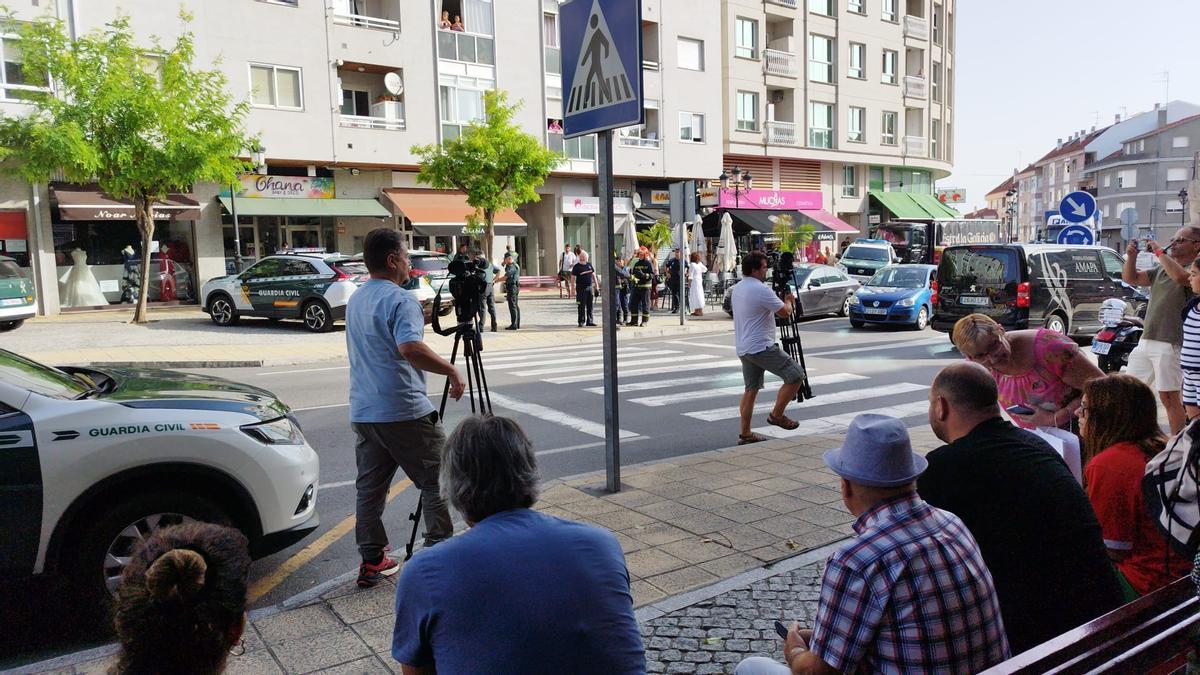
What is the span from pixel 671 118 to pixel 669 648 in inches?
1339

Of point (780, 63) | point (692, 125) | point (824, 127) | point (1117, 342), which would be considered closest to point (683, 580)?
point (1117, 342)

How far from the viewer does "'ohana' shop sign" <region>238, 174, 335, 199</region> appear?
26.1 m

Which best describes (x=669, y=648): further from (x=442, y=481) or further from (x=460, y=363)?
(x=460, y=363)

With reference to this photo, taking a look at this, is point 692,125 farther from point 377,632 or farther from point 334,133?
point 377,632

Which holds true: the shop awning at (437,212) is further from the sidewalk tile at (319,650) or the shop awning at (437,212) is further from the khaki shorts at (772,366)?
the sidewalk tile at (319,650)

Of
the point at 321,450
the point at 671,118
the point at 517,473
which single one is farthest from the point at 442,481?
the point at 671,118

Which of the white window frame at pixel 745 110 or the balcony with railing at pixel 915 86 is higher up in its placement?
the balcony with railing at pixel 915 86

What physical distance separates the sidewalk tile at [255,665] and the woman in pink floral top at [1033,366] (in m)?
3.86

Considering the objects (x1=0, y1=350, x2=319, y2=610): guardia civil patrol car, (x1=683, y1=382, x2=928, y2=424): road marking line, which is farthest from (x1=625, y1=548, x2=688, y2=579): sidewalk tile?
(x1=683, y1=382, x2=928, y2=424): road marking line

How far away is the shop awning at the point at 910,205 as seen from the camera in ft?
149

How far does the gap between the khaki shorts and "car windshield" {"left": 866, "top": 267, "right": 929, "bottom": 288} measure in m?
12.4

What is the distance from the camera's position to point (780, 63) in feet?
133

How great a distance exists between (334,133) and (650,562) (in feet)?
82.2

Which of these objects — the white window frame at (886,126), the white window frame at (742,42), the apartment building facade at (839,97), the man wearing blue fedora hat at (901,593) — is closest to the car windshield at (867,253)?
the apartment building facade at (839,97)
